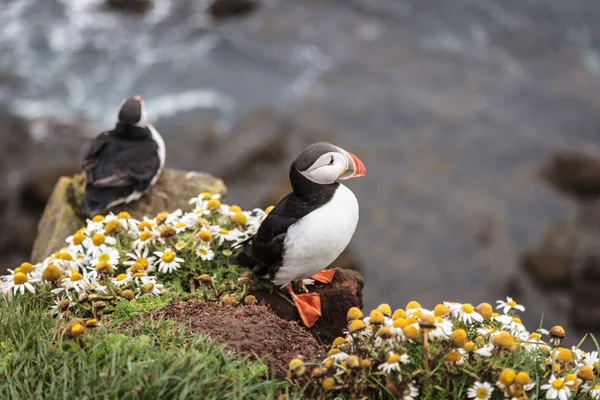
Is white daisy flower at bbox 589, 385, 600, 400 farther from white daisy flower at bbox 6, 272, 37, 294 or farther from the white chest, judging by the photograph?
white daisy flower at bbox 6, 272, 37, 294

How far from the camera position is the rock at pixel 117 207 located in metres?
5.96

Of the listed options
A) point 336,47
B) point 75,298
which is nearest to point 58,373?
point 75,298

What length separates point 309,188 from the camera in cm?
404

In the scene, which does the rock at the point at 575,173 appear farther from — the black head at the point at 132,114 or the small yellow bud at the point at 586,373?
the small yellow bud at the point at 586,373

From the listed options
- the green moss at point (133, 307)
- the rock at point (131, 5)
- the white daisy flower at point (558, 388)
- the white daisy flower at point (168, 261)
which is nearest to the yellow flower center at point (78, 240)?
the white daisy flower at point (168, 261)

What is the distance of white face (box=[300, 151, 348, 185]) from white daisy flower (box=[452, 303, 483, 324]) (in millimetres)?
1008

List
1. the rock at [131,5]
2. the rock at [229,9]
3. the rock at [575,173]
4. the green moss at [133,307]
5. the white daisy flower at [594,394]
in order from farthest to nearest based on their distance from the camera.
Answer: the rock at [131,5], the rock at [229,9], the rock at [575,173], the green moss at [133,307], the white daisy flower at [594,394]

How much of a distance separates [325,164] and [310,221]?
331 mm

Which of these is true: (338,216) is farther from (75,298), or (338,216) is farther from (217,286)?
(75,298)

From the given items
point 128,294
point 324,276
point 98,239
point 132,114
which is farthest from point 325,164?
point 132,114

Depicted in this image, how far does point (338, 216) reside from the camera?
397cm

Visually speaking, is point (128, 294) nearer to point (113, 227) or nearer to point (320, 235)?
point (113, 227)

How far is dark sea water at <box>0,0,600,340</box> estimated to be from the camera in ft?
31.1

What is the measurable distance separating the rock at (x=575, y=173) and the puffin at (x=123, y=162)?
6.19 metres
